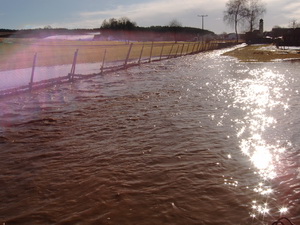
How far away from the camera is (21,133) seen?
6.66 m

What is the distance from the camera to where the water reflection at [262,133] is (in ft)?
11.7

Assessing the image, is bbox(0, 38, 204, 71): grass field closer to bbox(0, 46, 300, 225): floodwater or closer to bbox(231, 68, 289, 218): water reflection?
bbox(231, 68, 289, 218): water reflection

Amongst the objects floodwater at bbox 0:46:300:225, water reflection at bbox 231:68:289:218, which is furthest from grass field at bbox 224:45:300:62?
floodwater at bbox 0:46:300:225

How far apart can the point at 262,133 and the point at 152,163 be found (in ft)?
8.41

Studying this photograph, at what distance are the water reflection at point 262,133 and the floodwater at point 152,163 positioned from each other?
2cm

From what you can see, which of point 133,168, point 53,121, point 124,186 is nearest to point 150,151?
point 133,168

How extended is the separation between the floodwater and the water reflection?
20 millimetres

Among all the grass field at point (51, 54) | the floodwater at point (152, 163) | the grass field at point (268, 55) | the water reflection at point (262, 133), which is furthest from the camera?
the grass field at point (268, 55)

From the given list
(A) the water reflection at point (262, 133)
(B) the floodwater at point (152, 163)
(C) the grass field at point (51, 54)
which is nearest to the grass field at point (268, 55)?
(C) the grass field at point (51, 54)

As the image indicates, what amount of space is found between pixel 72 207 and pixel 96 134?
288 centimetres

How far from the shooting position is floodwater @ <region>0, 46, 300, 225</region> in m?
3.40

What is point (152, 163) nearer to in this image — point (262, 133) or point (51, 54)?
point (262, 133)

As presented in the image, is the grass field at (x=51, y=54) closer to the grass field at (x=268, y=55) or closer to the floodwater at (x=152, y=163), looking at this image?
the grass field at (x=268, y=55)

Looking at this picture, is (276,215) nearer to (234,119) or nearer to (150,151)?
(150,151)
